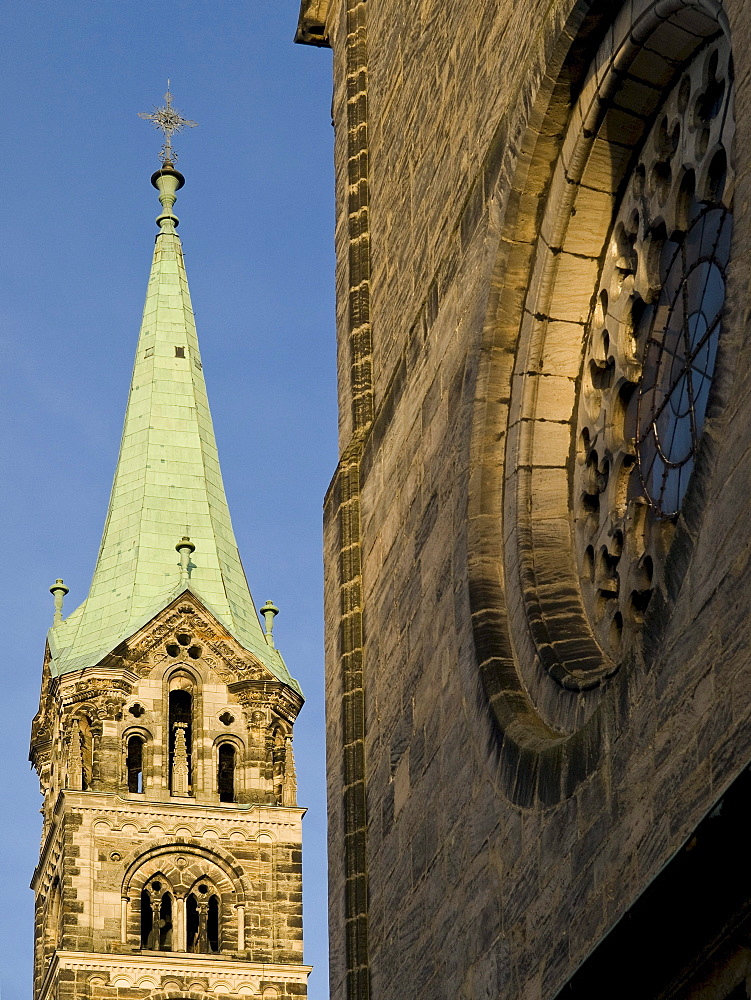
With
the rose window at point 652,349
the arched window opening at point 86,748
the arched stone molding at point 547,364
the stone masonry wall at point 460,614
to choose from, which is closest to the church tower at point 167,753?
the arched window opening at point 86,748

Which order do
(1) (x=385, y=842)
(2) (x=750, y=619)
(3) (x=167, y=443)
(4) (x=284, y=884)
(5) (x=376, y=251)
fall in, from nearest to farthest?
(2) (x=750, y=619), (1) (x=385, y=842), (5) (x=376, y=251), (4) (x=284, y=884), (3) (x=167, y=443)

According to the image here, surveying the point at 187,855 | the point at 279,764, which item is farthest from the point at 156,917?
the point at 279,764

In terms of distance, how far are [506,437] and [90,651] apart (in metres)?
41.1

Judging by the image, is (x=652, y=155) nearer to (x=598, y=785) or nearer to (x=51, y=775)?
(x=598, y=785)

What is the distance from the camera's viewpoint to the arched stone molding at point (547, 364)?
11867mm

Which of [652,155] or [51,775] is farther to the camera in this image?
[51,775]

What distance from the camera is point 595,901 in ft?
33.6

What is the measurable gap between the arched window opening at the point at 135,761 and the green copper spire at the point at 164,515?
2065 mm

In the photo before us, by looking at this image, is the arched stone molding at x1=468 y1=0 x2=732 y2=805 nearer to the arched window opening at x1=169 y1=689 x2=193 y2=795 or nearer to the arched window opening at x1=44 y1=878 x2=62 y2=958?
the arched window opening at x1=44 y1=878 x2=62 y2=958

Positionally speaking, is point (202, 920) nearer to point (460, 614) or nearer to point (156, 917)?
point (156, 917)

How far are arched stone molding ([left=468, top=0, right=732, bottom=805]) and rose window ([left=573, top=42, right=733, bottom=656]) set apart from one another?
0.13 m

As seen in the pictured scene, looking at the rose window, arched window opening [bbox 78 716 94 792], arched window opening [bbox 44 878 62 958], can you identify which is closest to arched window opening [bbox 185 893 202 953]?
arched window opening [bbox 44 878 62 958]

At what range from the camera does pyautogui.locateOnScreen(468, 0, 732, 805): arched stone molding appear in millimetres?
11867

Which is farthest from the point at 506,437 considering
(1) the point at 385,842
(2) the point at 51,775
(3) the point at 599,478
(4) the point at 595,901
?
(2) the point at 51,775
